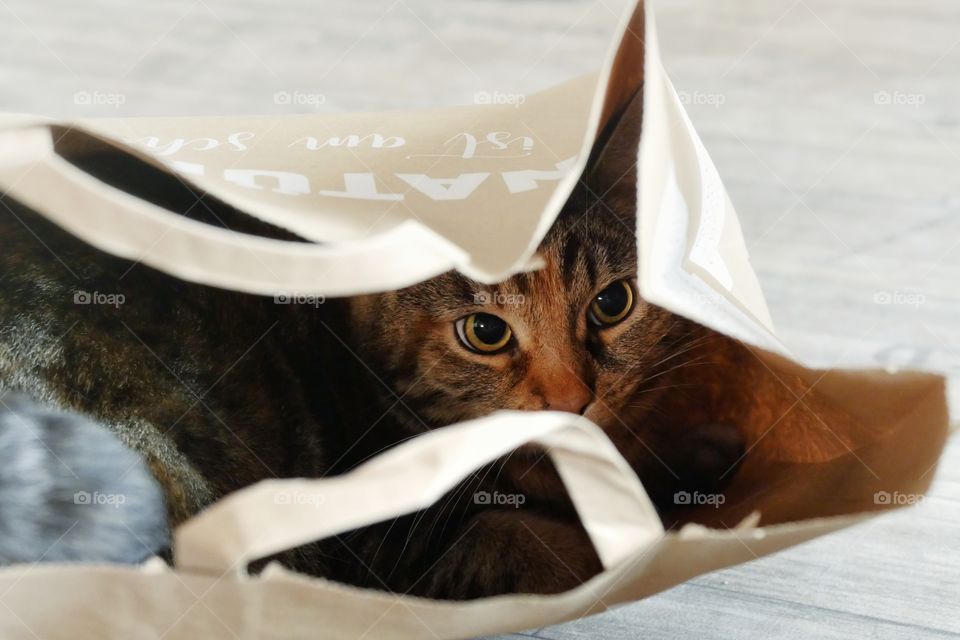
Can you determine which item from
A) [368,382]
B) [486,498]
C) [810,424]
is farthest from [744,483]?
[368,382]

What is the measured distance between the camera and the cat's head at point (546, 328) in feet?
2.85

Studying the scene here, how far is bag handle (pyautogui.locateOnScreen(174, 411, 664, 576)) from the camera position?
1.85 ft

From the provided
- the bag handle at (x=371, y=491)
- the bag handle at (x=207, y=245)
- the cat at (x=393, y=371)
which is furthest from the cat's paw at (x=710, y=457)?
the bag handle at (x=207, y=245)

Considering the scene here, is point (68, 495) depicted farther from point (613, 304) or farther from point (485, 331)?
point (613, 304)

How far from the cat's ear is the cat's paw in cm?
23

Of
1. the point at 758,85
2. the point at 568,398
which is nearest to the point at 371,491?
the point at 568,398

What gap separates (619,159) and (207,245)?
1.24 feet

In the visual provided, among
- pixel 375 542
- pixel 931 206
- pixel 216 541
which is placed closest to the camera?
pixel 216 541

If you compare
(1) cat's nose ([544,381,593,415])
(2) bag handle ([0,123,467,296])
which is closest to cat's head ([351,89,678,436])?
(1) cat's nose ([544,381,593,415])

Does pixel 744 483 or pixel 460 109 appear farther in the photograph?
pixel 460 109

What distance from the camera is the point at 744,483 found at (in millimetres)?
826

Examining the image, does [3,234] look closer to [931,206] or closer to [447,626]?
[447,626]

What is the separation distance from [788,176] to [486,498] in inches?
37.7

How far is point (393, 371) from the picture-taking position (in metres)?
0.92
